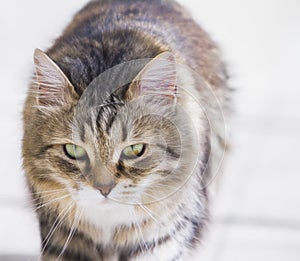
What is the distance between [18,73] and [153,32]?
0.27 meters

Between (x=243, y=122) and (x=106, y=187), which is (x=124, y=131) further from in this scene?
(x=243, y=122)

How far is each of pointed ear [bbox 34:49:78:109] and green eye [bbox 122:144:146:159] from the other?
0.41 feet

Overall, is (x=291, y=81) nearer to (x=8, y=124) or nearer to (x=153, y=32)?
(x=153, y=32)

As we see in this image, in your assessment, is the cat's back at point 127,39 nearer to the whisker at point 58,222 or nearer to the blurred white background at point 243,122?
the blurred white background at point 243,122

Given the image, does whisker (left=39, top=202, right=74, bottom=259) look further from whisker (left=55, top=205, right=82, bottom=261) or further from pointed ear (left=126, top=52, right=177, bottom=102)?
pointed ear (left=126, top=52, right=177, bottom=102)

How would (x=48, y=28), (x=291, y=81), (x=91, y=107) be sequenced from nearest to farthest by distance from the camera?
(x=91, y=107) → (x=48, y=28) → (x=291, y=81)

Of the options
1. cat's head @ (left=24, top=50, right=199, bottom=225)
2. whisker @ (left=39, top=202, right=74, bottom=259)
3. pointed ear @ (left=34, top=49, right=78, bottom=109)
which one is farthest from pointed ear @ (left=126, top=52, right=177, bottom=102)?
whisker @ (left=39, top=202, right=74, bottom=259)

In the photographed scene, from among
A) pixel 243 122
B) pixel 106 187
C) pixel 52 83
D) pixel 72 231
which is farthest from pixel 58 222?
pixel 243 122

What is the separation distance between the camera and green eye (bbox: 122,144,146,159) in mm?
956

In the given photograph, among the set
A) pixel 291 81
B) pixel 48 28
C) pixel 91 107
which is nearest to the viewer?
pixel 91 107

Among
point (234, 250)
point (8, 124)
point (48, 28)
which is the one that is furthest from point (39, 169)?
point (234, 250)

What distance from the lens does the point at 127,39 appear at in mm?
1025

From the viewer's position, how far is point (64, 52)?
102 cm

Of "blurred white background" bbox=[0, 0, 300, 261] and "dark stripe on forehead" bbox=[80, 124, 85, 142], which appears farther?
"blurred white background" bbox=[0, 0, 300, 261]
